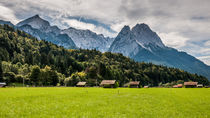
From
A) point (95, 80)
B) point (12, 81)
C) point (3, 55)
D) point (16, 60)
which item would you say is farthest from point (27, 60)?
point (95, 80)

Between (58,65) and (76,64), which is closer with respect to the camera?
(58,65)

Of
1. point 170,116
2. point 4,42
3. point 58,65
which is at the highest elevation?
point 4,42

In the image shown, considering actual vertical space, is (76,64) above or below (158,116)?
above

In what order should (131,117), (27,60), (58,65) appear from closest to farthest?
(131,117) < (27,60) < (58,65)

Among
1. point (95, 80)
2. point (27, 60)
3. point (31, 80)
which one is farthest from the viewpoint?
point (27, 60)

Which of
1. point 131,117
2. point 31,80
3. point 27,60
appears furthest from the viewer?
point 27,60

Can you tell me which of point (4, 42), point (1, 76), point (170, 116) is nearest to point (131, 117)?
point (170, 116)

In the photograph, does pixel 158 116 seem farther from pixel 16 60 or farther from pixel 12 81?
pixel 16 60

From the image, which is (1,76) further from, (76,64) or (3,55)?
(76,64)

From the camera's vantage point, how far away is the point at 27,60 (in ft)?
534

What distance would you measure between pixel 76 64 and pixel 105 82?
83887 mm

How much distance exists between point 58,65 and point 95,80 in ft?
163

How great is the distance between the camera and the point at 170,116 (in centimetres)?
2028

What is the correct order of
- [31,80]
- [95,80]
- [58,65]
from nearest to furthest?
[31,80], [95,80], [58,65]
